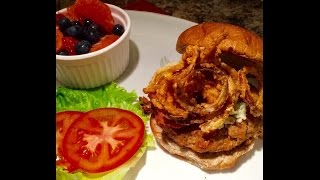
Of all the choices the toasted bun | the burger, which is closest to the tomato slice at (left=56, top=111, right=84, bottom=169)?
the burger

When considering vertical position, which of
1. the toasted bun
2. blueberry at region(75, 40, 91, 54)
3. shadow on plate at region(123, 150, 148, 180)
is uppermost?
the toasted bun

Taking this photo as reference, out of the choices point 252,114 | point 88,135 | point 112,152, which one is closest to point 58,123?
A: point 88,135

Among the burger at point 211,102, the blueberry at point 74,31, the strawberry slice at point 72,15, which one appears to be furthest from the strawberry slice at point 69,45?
the burger at point 211,102

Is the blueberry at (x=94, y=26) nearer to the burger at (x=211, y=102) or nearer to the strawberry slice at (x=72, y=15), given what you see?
the strawberry slice at (x=72, y=15)

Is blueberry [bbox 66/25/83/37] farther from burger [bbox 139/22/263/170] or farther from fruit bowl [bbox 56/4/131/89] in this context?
burger [bbox 139/22/263/170]

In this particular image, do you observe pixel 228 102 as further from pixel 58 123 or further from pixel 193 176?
pixel 58 123

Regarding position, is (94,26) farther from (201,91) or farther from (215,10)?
(215,10)

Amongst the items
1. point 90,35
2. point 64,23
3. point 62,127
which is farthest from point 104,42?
point 62,127
